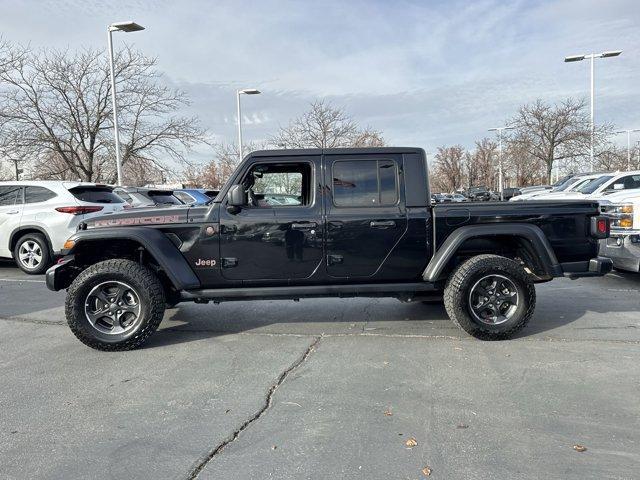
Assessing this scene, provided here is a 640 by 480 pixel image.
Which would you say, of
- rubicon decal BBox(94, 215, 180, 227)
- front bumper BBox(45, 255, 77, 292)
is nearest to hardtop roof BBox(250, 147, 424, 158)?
rubicon decal BBox(94, 215, 180, 227)

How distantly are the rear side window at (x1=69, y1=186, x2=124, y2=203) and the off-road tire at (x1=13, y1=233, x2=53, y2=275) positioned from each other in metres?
1.03

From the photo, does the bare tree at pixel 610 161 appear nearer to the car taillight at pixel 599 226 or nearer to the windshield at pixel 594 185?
the windshield at pixel 594 185

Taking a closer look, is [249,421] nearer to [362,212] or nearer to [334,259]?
[334,259]

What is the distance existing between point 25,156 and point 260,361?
20.8 meters

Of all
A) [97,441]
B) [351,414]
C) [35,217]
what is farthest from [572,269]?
[35,217]

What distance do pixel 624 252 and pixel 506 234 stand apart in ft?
11.2

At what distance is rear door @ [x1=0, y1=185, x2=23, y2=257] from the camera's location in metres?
9.50

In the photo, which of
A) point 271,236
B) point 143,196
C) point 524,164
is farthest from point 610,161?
point 271,236

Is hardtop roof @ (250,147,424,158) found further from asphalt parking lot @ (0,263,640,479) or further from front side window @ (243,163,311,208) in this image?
asphalt parking lot @ (0,263,640,479)

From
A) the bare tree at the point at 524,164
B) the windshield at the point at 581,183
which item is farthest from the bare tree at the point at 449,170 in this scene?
the windshield at the point at 581,183

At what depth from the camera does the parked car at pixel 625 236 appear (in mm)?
7168

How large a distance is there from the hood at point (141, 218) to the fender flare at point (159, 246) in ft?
0.24

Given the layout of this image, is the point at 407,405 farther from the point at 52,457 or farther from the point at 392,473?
the point at 52,457

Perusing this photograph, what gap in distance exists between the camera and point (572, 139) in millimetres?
29094
